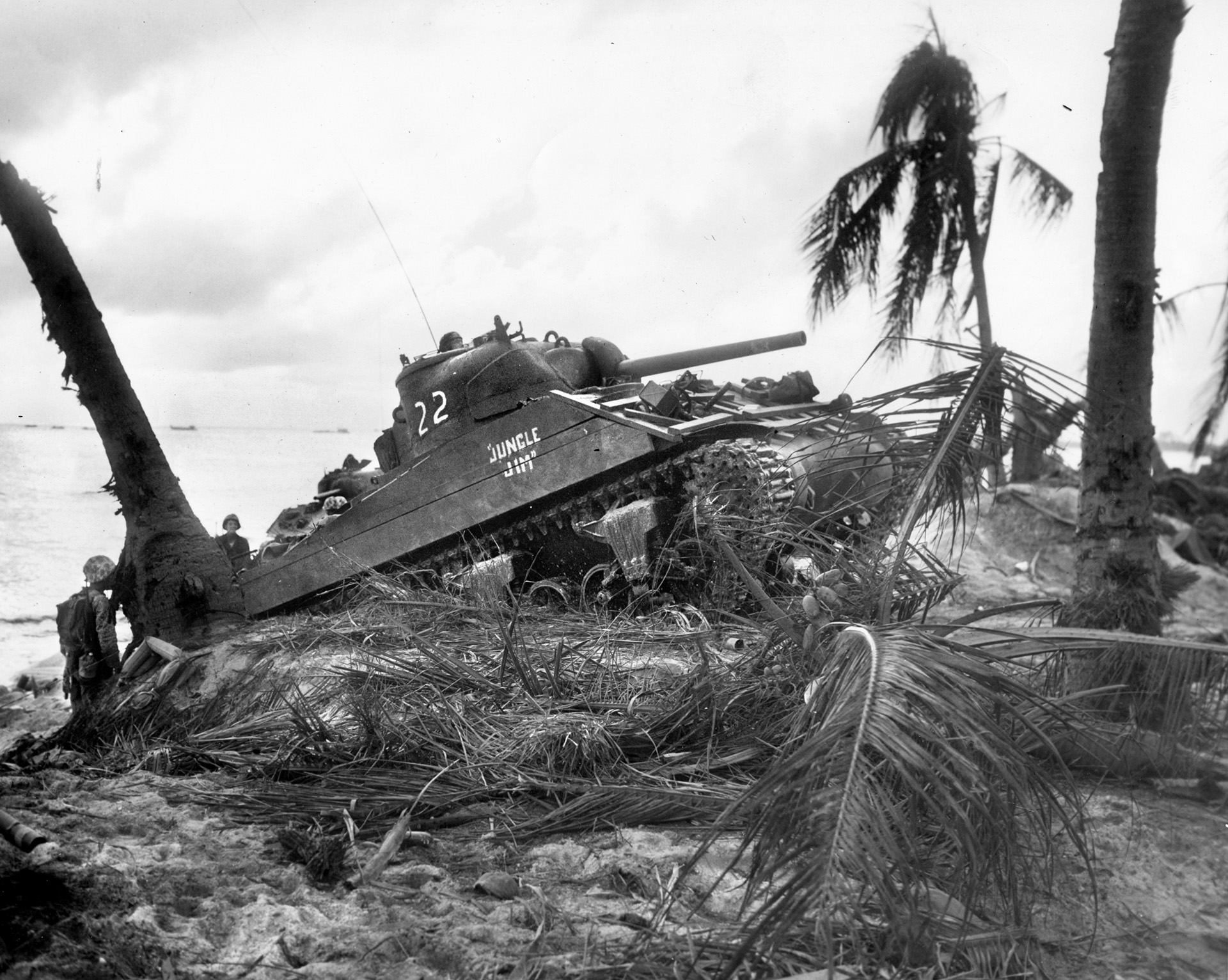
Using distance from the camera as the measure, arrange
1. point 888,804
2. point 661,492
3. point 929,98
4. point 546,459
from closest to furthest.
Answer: point 888,804
point 661,492
point 546,459
point 929,98

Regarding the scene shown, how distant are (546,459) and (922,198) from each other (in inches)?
302

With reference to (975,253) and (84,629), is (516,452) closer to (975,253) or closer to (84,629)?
(84,629)

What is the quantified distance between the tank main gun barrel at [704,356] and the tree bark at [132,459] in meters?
3.78

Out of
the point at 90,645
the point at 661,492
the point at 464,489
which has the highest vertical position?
the point at 464,489

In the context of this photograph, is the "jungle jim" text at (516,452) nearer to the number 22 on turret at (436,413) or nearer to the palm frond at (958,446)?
the number 22 on turret at (436,413)

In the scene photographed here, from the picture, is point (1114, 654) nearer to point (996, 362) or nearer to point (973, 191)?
point (996, 362)

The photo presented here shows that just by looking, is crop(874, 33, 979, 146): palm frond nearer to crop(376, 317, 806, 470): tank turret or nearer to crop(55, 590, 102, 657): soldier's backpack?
crop(376, 317, 806, 470): tank turret

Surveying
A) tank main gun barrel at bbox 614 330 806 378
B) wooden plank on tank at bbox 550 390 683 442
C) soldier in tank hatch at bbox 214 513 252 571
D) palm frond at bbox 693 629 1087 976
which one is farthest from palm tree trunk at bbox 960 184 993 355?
palm frond at bbox 693 629 1087 976

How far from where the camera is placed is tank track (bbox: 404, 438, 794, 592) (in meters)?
5.70

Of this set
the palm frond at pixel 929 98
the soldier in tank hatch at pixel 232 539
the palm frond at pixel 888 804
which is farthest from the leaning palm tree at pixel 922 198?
the palm frond at pixel 888 804

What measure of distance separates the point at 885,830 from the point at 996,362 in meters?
1.89

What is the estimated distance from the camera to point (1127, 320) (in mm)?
4707

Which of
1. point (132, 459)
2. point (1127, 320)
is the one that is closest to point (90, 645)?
point (132, 459)

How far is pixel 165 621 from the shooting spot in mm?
7152
